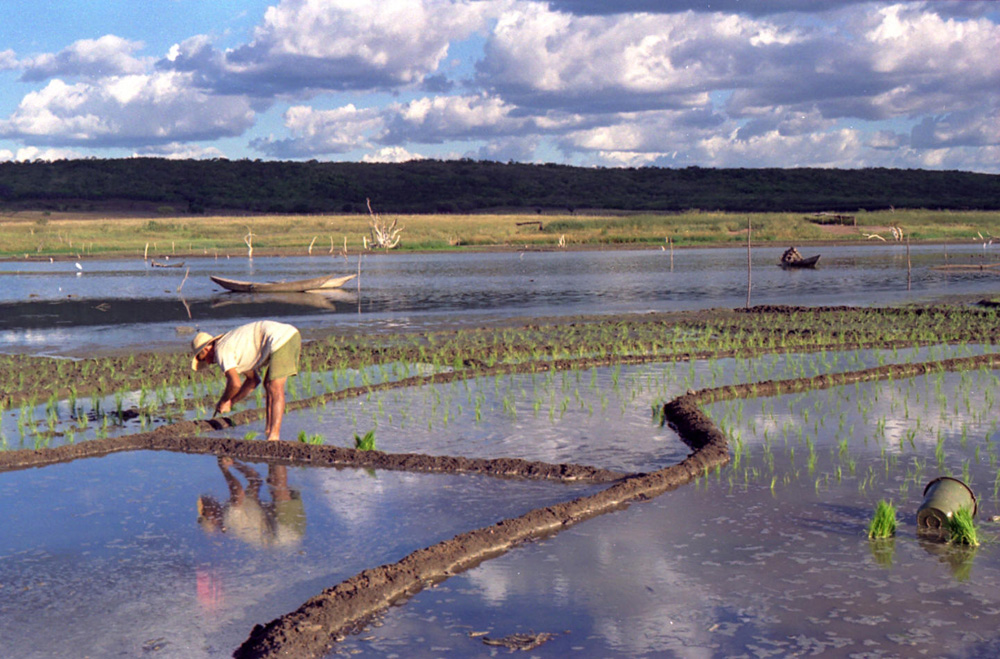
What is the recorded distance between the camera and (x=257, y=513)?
7582 mm

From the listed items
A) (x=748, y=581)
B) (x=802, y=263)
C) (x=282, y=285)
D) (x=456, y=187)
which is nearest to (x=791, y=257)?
(x=802, y=263)

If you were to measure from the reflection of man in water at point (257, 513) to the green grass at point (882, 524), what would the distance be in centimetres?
372

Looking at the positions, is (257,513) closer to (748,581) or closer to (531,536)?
(531,536)

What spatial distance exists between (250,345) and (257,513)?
7.45 ft

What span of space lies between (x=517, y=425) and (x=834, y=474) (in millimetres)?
3511

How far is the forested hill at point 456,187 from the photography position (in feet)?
343

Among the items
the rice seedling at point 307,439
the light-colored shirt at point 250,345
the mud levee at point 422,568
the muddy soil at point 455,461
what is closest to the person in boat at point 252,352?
the light-colored shirt at point 250,345

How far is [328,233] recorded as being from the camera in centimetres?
7169

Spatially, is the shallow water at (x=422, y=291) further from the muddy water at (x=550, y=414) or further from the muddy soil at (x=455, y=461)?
the muddy water at (x=550, y=414)

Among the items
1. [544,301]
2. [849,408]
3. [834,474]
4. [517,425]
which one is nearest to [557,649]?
[834,474]

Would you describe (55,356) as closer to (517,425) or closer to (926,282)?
(517,425)

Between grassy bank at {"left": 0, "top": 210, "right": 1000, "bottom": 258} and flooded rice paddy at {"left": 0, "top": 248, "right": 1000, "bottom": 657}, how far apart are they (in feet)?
163

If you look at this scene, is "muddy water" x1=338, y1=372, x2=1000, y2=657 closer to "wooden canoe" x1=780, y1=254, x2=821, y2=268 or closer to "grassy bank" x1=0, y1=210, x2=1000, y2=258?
"wooden canoe" x1=780, y1=254, x2=821, y2=268

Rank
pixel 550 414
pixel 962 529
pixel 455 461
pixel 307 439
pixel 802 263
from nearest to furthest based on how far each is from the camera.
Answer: pixel 962 529, pixel 455 461, pixel 307 439, pixel 550 414, pixel 802 263
